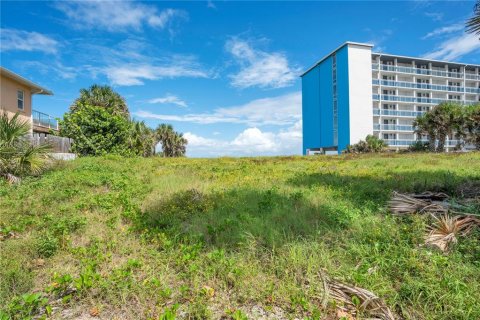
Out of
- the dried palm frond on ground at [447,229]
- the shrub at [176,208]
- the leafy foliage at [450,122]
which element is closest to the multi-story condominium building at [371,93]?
the leafy foliage at [450,122]

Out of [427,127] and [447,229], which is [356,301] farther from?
[427,127]

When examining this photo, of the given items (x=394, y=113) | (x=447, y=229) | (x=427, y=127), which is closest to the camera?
(x=447, y=229)

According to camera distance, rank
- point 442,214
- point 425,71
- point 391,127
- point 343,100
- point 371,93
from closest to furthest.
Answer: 1. point 442,214
2. point 343,100
3. point 371,93
4. point 391,127
5. point 425,71

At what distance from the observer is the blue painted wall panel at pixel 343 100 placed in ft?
155

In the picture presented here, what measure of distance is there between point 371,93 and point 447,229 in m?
50.6

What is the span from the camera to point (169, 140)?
51875mm

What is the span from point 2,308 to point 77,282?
767 mm

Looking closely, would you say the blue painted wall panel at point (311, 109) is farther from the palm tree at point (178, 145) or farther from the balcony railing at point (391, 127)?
the palm tree at point (178, 145)

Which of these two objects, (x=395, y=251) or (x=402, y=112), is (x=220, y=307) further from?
(x=402, y=112)

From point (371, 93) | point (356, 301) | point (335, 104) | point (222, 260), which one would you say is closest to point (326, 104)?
point (335, 104)

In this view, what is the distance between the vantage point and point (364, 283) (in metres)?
3.29

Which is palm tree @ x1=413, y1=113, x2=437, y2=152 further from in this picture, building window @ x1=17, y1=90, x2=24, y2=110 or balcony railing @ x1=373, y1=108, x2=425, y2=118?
building window @ x1=17, y1=90, x2=24, y2=110

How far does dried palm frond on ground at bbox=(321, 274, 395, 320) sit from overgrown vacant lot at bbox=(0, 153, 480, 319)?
0.15 metres

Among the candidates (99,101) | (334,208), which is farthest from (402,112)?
(334,208)
